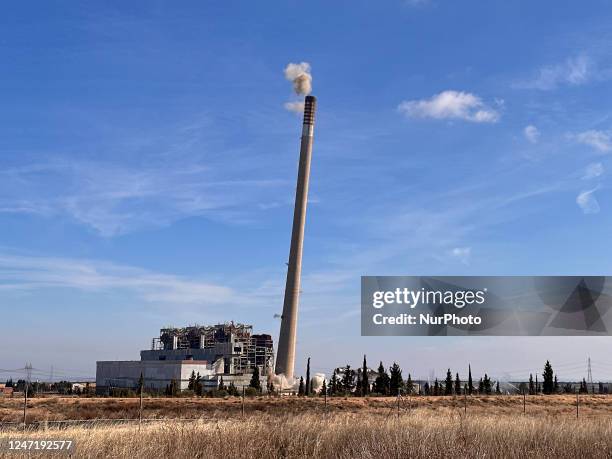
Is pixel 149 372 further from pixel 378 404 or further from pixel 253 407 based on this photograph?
pixel 253 407

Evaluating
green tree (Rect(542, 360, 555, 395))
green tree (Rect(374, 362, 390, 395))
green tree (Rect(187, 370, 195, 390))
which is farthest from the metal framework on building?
green tree (Rect(542, 360, 555, 395))

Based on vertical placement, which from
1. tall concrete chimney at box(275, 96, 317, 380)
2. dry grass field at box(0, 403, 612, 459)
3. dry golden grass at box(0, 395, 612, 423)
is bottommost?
dry golden grass at box(0, 395, 612, 423)

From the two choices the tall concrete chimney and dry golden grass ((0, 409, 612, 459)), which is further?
the tall concrete chimney

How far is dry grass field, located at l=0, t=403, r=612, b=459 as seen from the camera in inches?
545

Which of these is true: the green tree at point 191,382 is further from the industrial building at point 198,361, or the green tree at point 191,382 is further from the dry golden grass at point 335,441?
the dry golden grass at point 335,441

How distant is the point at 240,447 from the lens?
14531 millimetres

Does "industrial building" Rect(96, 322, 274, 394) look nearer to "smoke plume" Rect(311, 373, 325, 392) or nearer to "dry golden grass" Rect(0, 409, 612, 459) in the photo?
"smoke plume" Rect(311, 373, 325, 392)

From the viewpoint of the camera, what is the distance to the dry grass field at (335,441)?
13844 millimetres

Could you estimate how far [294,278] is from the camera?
82.4m

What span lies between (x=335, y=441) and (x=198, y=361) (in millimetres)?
86671

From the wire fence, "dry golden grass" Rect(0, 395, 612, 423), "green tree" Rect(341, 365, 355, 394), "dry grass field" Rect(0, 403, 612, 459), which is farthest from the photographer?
"green tree" Rect(341, 365, 355, 394)

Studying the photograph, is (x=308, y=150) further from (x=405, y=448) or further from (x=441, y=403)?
A: (x=405, y=448)

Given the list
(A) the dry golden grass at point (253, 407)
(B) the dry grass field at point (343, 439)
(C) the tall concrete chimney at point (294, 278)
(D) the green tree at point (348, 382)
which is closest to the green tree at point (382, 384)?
(D) the green tree at point (348, 382)

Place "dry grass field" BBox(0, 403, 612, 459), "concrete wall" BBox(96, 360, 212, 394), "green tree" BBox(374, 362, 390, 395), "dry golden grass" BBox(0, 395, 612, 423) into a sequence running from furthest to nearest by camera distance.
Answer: "concrete wall" BBox(96, 360, 212, 394) → "green tree" BBox(374, 362, 390, 395) → "dry golden grass" BBox(0, 395, 612, 423) → "dry grass field" BBox(0, 403, 612, 459)
